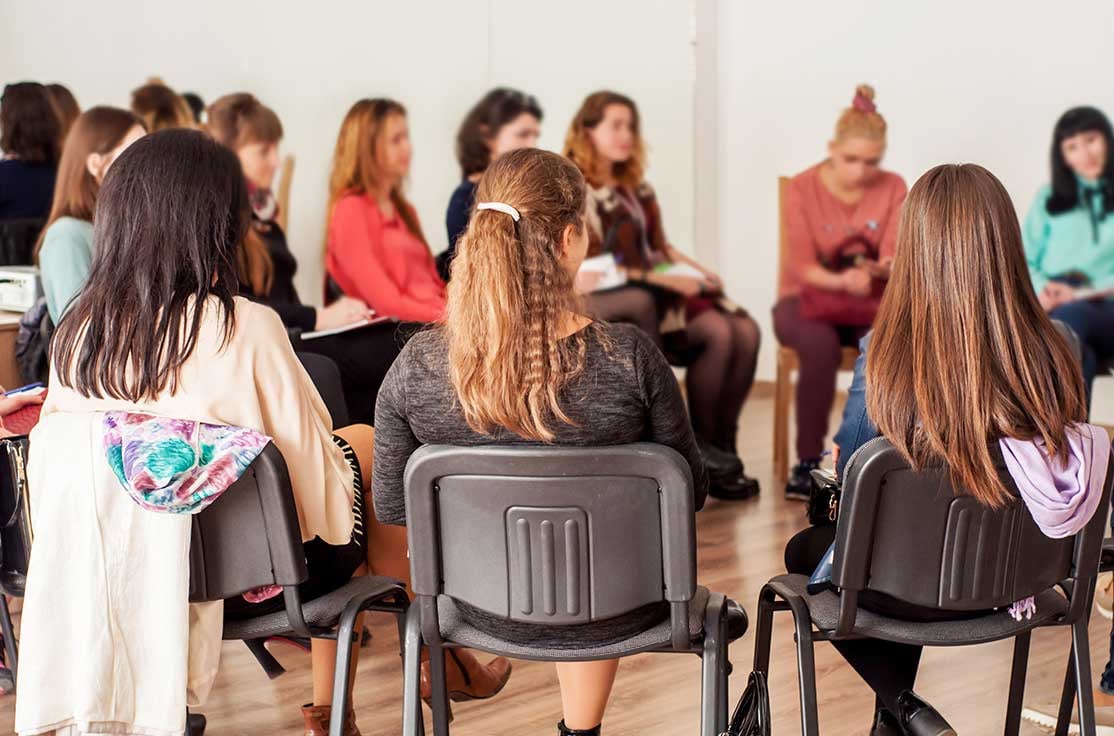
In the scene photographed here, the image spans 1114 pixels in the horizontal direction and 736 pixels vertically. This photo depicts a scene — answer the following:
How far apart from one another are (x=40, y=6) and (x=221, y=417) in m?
3.18

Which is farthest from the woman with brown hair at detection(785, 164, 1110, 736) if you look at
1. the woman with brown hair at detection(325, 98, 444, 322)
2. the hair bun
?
the hair bun

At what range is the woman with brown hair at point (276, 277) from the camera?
4.54 m

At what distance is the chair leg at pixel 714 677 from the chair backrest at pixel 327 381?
1.15 metres

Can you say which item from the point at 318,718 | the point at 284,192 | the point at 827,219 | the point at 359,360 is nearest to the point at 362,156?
the point at 284,192

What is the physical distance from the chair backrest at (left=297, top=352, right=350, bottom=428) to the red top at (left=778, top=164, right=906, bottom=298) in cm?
264

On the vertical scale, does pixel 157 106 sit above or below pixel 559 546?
above

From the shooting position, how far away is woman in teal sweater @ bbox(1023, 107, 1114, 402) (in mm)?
4996

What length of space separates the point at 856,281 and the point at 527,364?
3310 millimetres

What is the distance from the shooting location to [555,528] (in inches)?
78.0

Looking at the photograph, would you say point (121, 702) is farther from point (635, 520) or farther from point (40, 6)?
point (40, 6)

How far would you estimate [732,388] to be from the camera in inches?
200

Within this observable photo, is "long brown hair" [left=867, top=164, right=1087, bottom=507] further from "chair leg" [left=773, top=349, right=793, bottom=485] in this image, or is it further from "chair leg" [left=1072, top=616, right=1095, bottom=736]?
"chair leg" [left=773, top=349, right=793, bottom=485]

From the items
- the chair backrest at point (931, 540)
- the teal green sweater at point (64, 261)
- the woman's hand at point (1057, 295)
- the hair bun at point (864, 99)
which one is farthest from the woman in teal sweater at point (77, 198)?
the woman's hand at point (1057, 295)

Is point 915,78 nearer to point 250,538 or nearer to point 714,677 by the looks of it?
point 714,677
